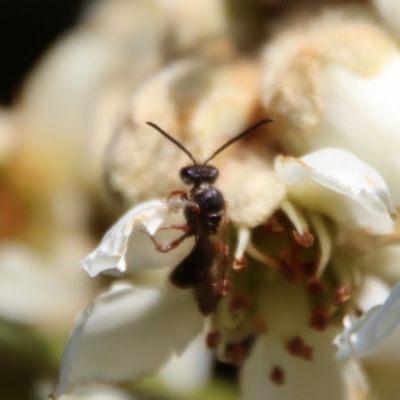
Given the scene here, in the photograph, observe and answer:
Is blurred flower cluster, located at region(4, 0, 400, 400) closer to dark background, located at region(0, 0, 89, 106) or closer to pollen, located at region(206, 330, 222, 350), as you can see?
pollen, located at region(206, 330, 222, 350)

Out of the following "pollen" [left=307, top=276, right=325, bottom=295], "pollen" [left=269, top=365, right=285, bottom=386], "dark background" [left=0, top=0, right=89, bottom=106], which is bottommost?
"dark background" [left=0, top=0, right=89, bottom=106]

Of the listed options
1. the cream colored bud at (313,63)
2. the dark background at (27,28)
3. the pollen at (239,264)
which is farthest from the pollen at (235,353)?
the dark background at (27,28)

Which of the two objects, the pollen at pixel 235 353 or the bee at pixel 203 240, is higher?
the bee at pixel 203 240

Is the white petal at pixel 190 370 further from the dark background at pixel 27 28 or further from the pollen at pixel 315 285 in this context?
the dark background at pixel 27 28

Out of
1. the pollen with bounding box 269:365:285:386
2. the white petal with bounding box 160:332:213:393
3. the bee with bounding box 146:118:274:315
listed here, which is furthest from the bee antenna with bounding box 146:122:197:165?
the white petal with bounding box 160:332:213:393

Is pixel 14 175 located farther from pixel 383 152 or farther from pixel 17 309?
pixel 383 152

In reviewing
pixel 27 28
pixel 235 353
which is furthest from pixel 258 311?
pixel 27 28

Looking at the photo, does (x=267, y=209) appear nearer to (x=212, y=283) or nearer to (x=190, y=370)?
(x=212, y=283)
